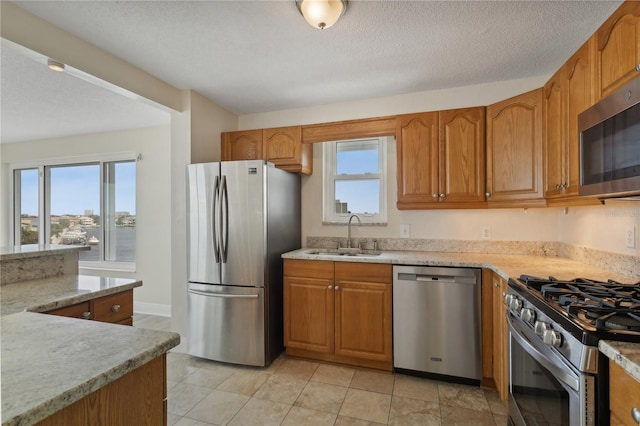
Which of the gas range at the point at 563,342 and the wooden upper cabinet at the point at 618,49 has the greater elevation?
the wooden upper cabinet at the point at 618,49

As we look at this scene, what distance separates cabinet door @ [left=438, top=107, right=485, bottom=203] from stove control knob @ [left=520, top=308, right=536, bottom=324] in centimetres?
129

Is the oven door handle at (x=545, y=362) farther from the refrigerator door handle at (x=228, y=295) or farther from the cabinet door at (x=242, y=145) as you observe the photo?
the cabinet door at (x=242, y=145)

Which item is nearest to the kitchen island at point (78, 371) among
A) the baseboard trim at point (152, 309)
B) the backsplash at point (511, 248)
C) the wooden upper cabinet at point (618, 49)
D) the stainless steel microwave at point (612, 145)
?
the stainless steel microwave at point (612, 145)

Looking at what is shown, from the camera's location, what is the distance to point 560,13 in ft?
5.81

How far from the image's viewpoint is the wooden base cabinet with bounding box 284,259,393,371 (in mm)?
2404

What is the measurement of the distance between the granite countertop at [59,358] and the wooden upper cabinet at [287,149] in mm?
2279

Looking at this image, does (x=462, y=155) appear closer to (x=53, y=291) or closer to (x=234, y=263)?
(x=234, y=263)

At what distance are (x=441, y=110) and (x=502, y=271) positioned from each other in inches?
58.0

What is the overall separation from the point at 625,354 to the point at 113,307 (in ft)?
7.10

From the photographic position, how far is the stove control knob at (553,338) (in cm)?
110

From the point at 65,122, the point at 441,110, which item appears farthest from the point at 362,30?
the point at 65,122

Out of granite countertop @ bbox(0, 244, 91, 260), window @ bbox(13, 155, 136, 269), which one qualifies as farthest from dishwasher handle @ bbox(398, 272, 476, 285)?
window @ bbox(13, 155, 136, 269)

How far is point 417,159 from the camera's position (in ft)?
8.64

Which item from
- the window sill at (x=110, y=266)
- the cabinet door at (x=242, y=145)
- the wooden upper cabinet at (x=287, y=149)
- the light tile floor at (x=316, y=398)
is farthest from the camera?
the window sill at (x=110, y=266)
